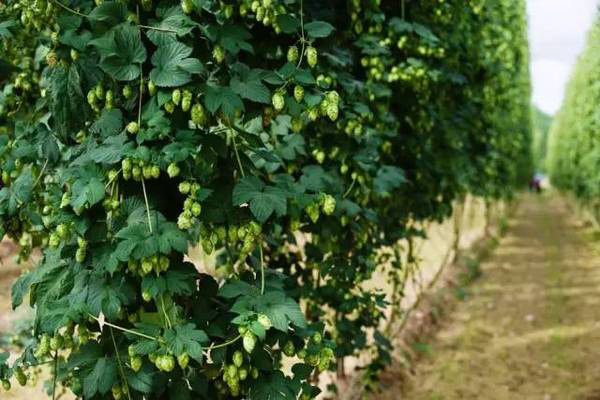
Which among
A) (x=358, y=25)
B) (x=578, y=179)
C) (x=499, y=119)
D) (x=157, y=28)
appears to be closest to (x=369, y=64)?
(x=358, y=25)

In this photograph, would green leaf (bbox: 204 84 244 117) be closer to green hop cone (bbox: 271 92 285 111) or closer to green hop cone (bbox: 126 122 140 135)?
green hop cone (bbox: 271 92 285 111)

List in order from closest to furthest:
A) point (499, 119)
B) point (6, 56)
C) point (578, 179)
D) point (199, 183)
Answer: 1. point (199, 183)
2. point (6, 56)
3. point (499, 119)
4. point (578, 179)

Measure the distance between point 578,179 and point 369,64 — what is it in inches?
533

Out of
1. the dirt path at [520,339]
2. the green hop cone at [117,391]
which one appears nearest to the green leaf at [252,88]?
the green hop cone at [117,391]

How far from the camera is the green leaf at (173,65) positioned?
1.70m

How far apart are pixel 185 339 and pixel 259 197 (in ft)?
1.66

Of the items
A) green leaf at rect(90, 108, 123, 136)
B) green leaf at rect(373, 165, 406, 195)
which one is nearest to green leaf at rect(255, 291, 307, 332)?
green leaf at rect(90, 108, 123, 136)

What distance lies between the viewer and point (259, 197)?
6.10 ft

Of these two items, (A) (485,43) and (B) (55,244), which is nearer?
(B) (55,244)

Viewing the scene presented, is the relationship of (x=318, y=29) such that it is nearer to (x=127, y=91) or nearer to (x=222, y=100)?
(x=222, y=100)

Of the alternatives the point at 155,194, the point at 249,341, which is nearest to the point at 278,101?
the point at 155,194

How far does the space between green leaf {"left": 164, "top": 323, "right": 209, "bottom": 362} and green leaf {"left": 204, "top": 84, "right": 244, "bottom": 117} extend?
0.67m

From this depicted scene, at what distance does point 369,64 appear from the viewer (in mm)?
3148

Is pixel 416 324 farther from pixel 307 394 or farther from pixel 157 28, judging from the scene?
pixel 157 28
